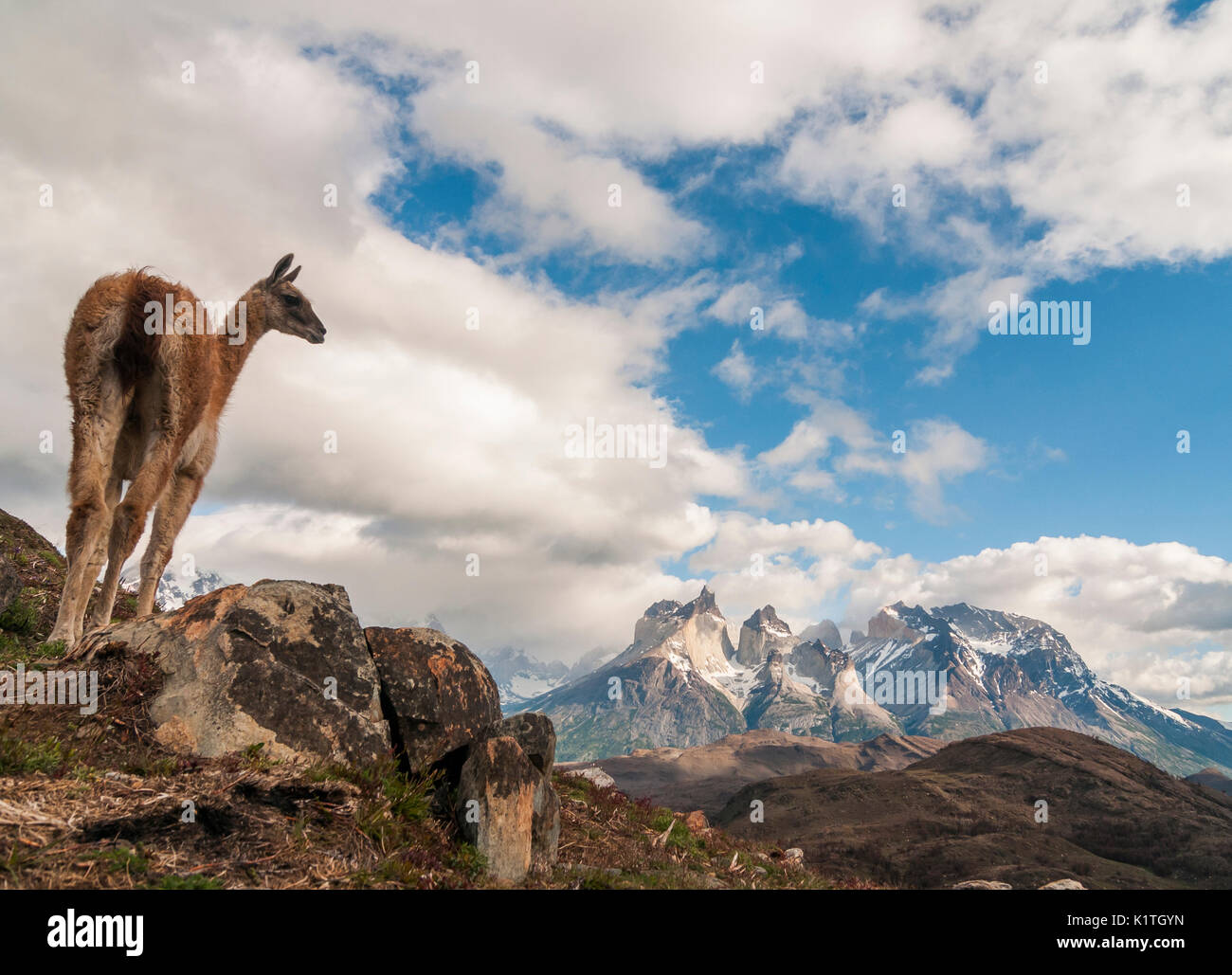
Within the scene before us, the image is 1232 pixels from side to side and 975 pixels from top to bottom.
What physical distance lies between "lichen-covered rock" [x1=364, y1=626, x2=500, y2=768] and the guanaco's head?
697cm

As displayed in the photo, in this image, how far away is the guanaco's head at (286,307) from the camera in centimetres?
1393

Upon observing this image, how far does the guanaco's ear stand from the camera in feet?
45.8

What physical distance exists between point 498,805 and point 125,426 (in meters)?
7.57

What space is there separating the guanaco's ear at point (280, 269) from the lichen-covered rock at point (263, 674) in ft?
24.3

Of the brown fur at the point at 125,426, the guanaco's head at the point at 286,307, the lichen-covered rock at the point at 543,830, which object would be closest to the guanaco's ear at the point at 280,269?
the guanaco's head at the point at 286,307

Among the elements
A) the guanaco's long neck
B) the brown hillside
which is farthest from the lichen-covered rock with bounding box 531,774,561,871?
the brown hillside

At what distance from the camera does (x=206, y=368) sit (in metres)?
10.6

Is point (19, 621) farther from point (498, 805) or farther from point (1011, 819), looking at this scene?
point (1011, 819)

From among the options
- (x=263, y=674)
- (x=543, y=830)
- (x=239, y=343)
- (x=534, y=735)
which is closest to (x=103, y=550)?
(x=263, y=674)

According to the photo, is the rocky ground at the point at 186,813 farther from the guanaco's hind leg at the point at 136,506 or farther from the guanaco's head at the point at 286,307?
the guanaco's head at the point at 286,307

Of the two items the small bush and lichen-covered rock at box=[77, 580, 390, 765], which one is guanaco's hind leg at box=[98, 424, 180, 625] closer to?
lichen-covered rock at box=[77, 580, 390, 765]

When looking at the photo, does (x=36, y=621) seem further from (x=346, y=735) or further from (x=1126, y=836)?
(x=1126, y=836)
